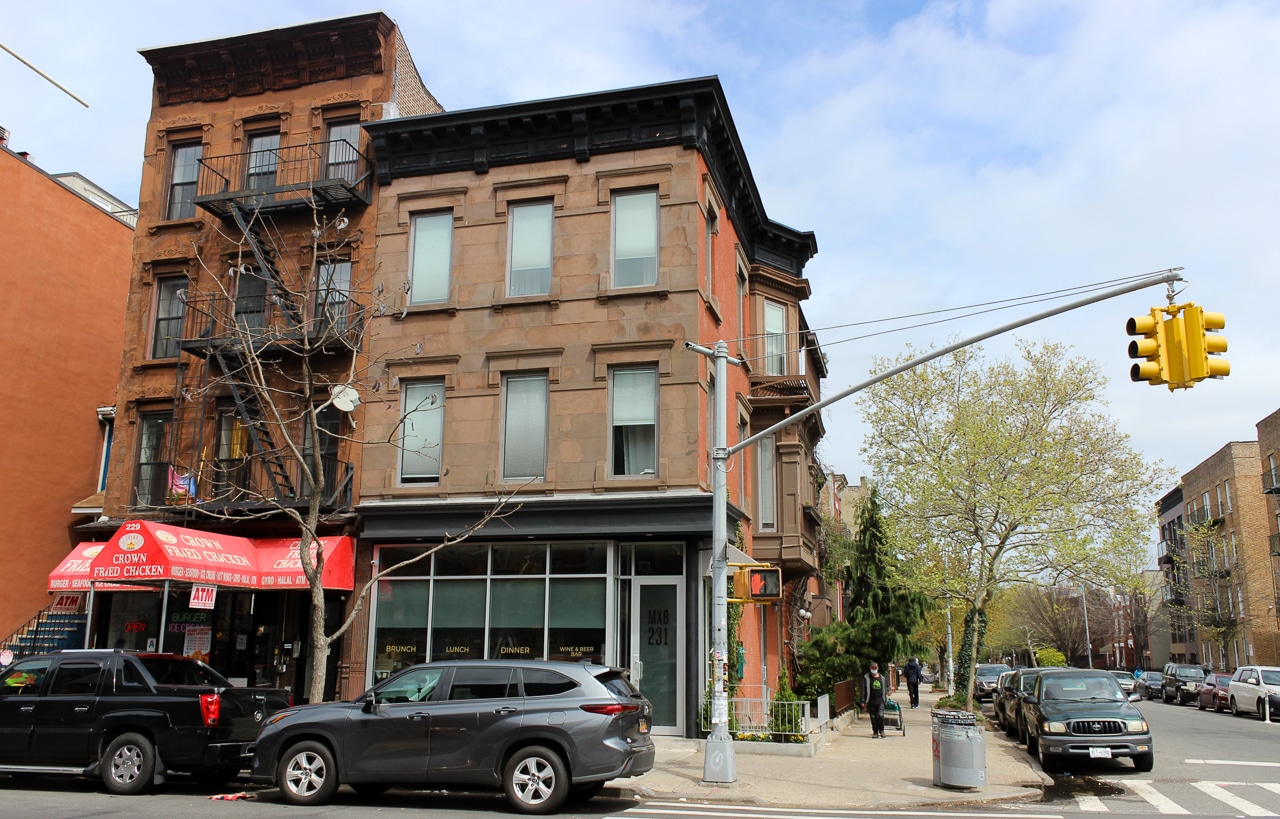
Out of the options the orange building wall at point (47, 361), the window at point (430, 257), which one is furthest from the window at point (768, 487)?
the orange building wall at point (47, 361)

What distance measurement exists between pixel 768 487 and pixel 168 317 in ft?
49.0

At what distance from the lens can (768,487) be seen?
25.0 meters

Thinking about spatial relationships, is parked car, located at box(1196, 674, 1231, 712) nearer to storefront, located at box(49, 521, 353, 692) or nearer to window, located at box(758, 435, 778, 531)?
window, located at box(758, 435, 778, 531)

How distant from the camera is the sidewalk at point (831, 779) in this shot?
1316cm

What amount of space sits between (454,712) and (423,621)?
810 centimetres

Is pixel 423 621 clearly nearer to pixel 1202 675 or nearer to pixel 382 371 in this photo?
pixel 382 371

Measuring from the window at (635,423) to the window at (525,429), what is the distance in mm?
1497

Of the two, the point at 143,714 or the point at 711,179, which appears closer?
the point at 143,714

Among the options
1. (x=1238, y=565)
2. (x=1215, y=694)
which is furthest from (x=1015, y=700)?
(x=1238, y=565)

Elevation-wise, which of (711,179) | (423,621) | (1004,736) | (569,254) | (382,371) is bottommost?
(1004,736)

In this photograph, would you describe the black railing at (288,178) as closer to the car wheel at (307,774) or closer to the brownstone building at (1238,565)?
the car wheel at (307,774)

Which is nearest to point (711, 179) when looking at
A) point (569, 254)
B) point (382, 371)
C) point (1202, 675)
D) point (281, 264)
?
point (569, 254)

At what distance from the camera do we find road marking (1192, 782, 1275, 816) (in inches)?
485

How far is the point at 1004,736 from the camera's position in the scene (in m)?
25.0
